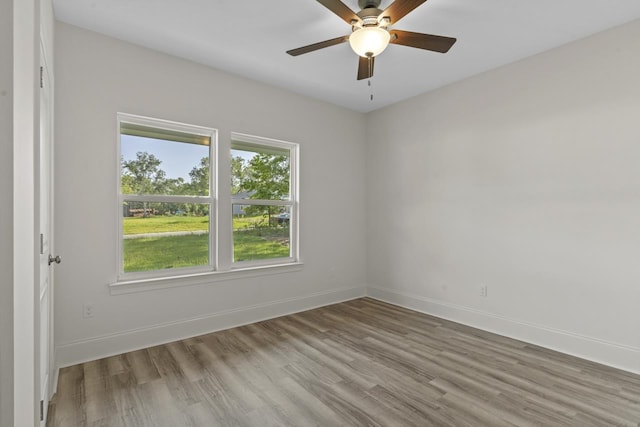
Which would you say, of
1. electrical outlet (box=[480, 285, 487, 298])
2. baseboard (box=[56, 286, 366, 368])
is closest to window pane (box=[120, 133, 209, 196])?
baseboard (box=[56, 286, 366, 368])

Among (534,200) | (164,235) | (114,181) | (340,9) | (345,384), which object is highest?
(340,9)

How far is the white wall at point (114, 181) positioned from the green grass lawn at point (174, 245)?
0.72ft

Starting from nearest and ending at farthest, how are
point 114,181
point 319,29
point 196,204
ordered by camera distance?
point 319,29 < point 114,181 < point 196,204

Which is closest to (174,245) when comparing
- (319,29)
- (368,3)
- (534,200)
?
(319,29)

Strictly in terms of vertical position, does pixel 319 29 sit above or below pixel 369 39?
above

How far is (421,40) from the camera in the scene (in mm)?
2334

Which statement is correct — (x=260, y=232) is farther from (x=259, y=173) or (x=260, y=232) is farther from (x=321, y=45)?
(x=321, y=45)

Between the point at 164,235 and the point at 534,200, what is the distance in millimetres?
3643

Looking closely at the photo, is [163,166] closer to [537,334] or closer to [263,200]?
[263,200]

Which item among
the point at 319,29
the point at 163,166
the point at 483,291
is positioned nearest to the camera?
the point at 319,29

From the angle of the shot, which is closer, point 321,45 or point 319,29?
point 321,45

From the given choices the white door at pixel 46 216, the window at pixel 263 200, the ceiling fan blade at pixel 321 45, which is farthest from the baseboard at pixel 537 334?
the white door at pixel 46 216

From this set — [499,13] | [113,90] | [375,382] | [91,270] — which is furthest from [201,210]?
[499,13]

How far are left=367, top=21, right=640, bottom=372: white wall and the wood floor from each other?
41 cm
